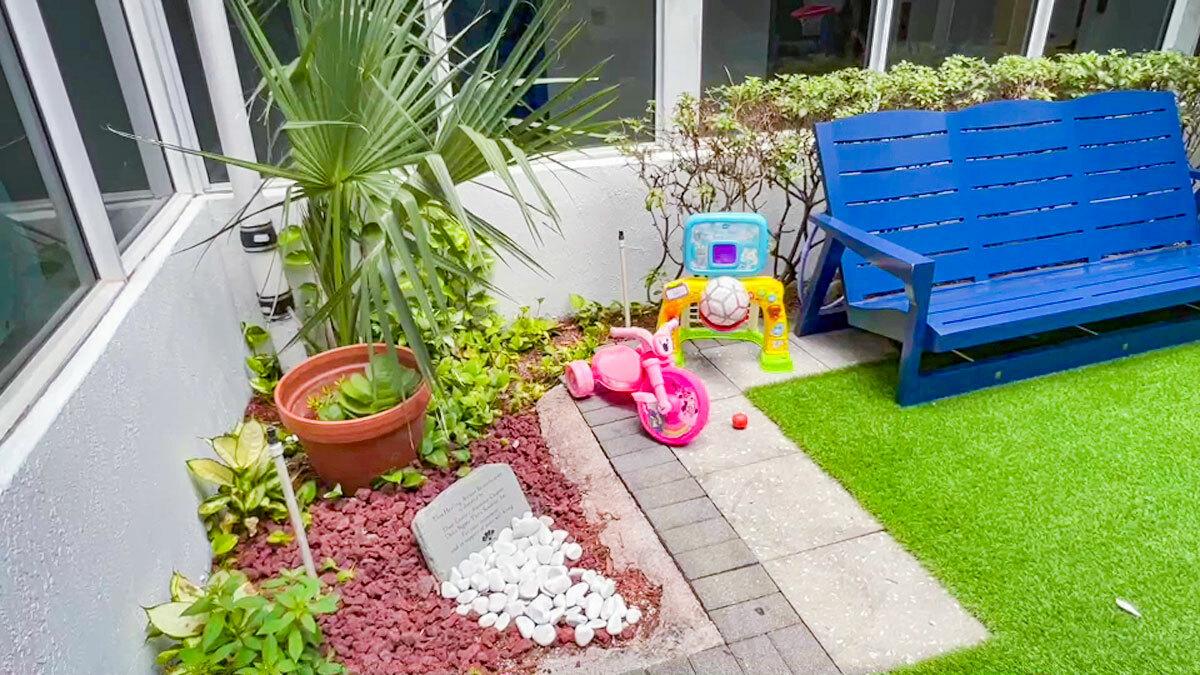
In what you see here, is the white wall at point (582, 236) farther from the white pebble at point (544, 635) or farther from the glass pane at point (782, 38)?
the white pebble at point (544, 635)

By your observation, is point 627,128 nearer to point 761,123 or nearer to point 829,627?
point 761,123

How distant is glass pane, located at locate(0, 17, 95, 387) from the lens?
1470mm

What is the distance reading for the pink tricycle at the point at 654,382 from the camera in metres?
2.49

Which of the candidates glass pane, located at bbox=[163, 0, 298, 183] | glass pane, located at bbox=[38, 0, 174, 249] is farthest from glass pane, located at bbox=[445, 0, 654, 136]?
glass pane, located at bbox=[38, 0, 174, 249]

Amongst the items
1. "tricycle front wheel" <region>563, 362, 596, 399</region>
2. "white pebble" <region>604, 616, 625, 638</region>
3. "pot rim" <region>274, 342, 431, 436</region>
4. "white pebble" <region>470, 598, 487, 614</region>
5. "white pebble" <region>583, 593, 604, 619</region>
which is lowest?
"white pebble" <region>604, 616, 625, 638</region>

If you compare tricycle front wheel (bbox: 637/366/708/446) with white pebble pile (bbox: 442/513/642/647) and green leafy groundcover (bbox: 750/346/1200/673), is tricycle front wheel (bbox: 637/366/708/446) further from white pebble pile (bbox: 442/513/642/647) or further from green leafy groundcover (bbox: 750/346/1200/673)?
white pebble pile (bbox: 442/513/642/647)

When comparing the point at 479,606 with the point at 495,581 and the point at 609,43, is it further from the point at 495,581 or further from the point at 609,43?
the point at 609,43

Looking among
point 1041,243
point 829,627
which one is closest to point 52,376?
point 829,627

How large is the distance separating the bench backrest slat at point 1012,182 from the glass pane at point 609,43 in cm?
94

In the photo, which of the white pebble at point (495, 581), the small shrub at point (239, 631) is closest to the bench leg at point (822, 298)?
the white pebble at point (495, 581)

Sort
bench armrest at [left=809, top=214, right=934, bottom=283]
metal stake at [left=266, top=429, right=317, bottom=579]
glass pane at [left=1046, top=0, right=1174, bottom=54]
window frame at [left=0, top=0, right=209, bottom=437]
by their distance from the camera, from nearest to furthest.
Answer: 1. window frame at [left=0, top=0, right=209, bottom=437]
2. metal stake at [left=266, top=429, right=317, bottom=579]
3. bench armrest at [left=809, top=214, right=934, bottom=283]
4. glass pane at [left=1046, top=0, right=1174, bottom=54]

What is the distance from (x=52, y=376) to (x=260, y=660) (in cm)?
71

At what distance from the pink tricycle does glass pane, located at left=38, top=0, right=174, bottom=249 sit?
1553mm

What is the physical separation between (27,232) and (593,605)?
5.06 ft
